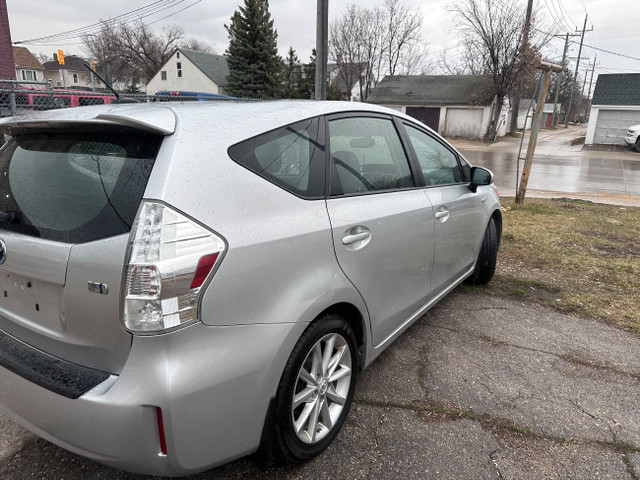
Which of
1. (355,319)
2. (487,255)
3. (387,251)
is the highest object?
(387,251)

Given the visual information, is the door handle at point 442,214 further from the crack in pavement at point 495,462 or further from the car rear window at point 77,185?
the car rear window at point 77,185

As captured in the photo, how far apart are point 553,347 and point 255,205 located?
8.81 feet

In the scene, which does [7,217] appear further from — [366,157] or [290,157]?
[366,157]

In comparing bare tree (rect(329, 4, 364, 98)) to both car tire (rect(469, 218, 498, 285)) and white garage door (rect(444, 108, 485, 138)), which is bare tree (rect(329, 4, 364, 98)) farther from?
car tire (rect(469, 218, 498, 285))

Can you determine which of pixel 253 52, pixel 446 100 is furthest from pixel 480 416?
pixel 253 52

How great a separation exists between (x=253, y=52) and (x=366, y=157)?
39685 millimetres

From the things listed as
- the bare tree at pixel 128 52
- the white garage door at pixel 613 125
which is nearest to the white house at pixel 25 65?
the bare tree at pixel 128 52

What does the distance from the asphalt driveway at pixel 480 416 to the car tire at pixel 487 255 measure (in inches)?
28.5

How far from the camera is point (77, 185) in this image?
169 cm

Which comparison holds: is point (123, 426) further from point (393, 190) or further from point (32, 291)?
point (393, 190)

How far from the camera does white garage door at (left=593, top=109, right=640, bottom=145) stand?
1130 inches

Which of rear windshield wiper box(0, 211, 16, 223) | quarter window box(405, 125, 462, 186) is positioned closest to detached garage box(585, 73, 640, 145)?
quarter window box(405, 125, 462, 186)

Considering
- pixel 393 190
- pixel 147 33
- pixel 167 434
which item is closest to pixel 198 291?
pixel 167 434

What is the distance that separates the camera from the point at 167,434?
1448 mm
